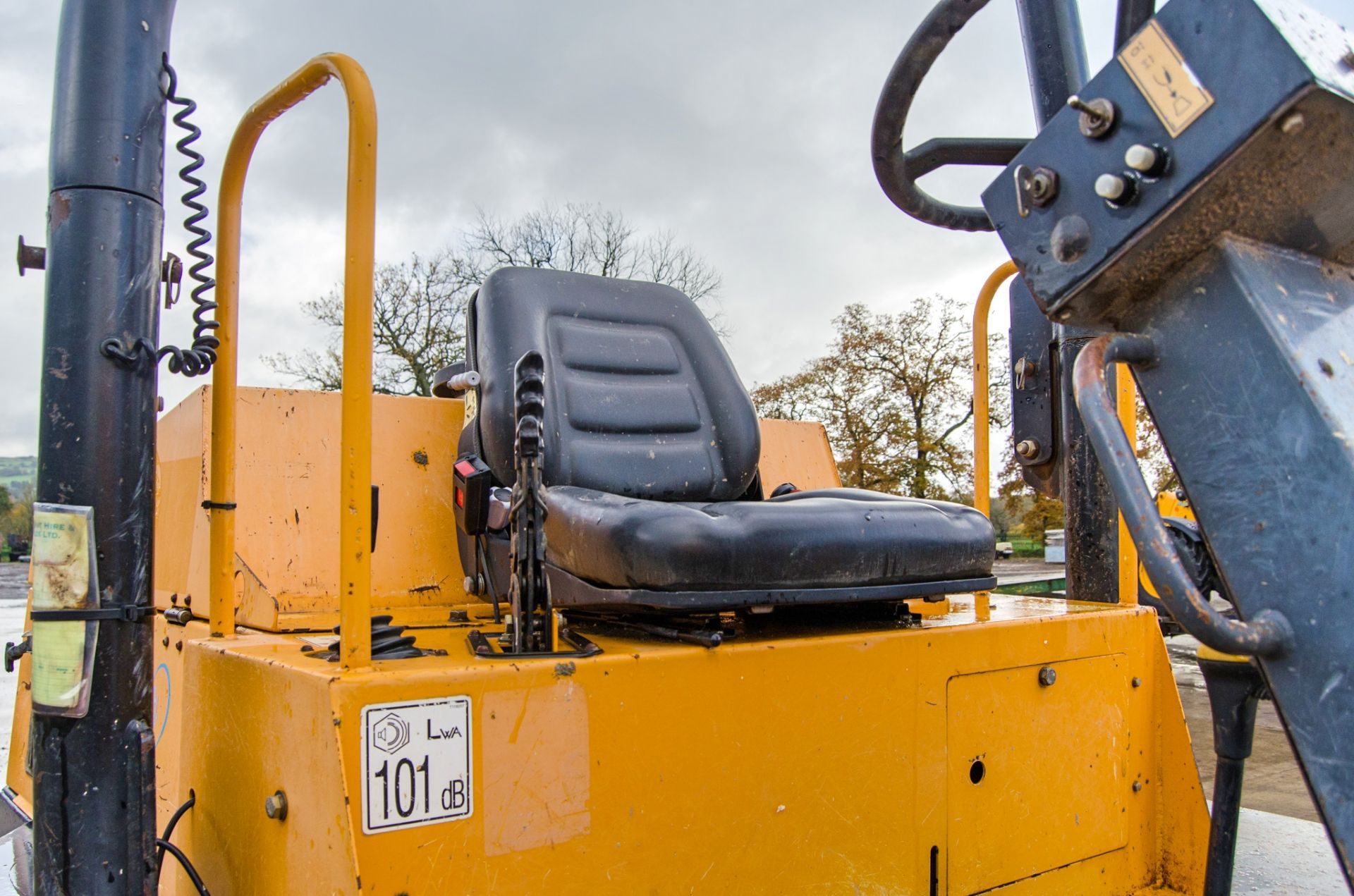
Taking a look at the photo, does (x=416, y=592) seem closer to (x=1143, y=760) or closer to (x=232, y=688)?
(x=232, y=688)

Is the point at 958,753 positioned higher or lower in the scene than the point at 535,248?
lower

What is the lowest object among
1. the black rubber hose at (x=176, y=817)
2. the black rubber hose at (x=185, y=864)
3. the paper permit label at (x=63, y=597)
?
the black rubber hose at (x=185, y=864)

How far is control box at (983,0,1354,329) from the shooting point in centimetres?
73

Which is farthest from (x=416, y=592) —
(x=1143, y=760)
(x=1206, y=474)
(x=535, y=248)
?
(x=535, y=248)

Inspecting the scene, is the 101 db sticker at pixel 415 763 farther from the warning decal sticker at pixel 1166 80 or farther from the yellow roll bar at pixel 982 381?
the yellow roll bar at pixel 982 381

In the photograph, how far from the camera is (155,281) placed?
4.32 ft

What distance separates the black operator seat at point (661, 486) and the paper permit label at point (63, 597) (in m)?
0.59

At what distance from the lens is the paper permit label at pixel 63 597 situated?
4.01 feet

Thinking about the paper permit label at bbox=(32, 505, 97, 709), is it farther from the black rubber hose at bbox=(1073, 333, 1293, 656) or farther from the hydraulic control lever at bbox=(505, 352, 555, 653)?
the black rubber hose at bbox=(1073, 333, 1293, 656)

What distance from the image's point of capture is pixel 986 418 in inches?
82.0

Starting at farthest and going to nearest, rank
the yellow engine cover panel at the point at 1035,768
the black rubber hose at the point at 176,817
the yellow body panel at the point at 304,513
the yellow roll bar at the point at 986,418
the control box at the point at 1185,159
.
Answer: the yellow roll bar at the point at 986,418 → the yellow body panel at the point at 304,513 → the yellow engine cover panel at the point at 1035,768 → the black rubber hose at the point at 176,817 → the control box at the point at 1185,159

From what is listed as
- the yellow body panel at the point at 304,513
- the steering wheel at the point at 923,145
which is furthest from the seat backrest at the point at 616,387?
the steering wheel at the point at 923,145

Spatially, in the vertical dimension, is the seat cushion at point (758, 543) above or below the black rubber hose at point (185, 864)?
above

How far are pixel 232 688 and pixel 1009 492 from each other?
60.0ft
